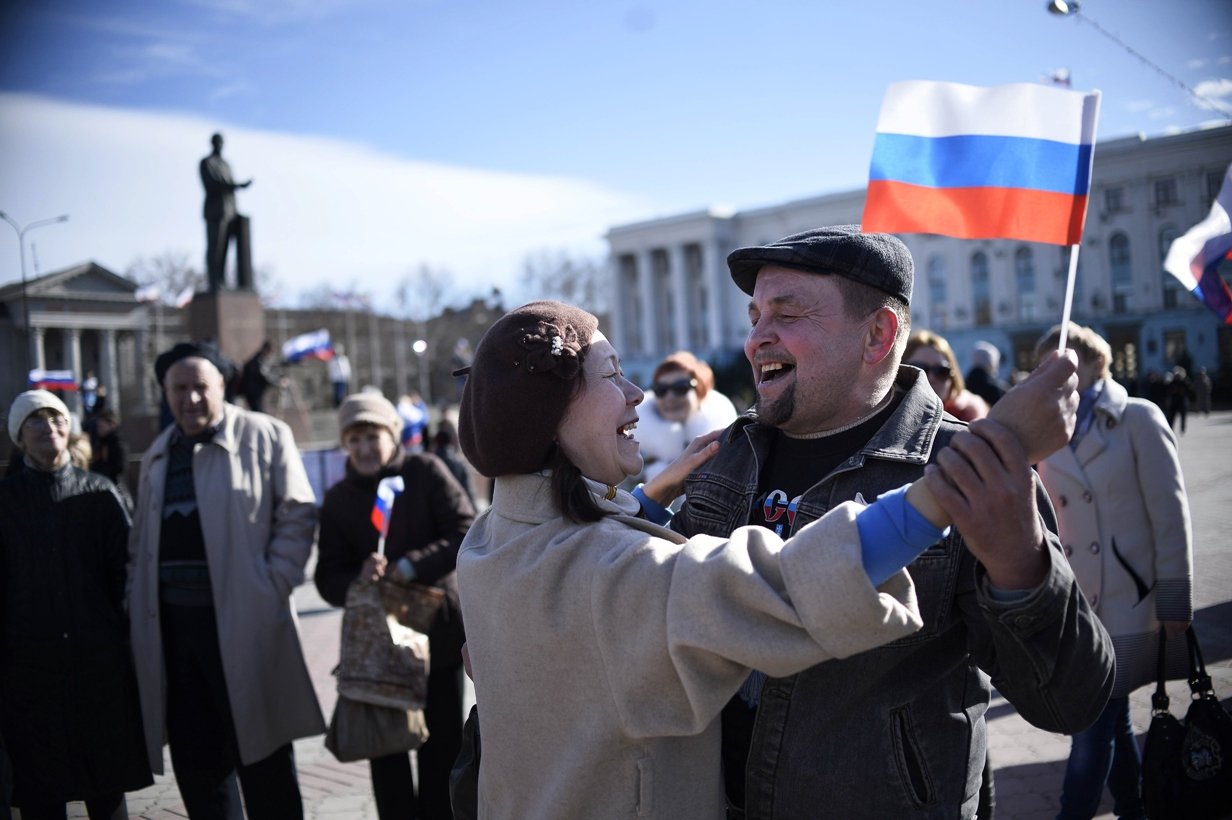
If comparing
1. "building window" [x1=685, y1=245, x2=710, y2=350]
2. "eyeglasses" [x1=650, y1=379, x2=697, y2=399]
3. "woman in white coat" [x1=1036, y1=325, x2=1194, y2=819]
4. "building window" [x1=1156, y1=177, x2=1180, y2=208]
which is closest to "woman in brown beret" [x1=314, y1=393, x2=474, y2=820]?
"eyeglasses" [x1=650, y1=379, x2=697, y2=399]

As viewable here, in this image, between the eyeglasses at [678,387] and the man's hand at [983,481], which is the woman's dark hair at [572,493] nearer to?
the man's hand at [983,481]

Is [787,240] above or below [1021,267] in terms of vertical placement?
below

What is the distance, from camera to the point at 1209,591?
27.9 feet

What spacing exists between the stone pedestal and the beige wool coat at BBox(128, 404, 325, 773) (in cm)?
1399

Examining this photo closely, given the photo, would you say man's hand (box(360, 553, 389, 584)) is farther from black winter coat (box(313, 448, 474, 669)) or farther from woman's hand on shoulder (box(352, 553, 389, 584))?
black winter coat (box(313, 448, 474, 669))

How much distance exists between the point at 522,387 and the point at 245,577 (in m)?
3.11

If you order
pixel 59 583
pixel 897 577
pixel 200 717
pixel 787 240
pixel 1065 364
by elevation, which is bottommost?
pixel 200 717

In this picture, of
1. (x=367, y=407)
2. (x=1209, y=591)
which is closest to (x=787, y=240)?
(x=367, y=407)

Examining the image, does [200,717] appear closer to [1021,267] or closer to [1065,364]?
[1065,364]

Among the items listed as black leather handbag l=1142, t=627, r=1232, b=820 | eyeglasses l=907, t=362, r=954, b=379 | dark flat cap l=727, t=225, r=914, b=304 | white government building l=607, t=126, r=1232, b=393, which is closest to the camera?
dark flat cap l=727, t=225, r=914, b=304

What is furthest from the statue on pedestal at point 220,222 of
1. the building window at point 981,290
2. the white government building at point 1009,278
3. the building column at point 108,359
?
the building window at point 981,290

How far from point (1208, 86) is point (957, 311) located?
75.4 m

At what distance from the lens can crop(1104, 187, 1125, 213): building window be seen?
61781 millimetres

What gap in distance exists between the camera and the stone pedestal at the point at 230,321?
1803cm
